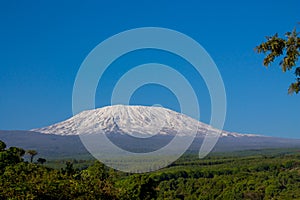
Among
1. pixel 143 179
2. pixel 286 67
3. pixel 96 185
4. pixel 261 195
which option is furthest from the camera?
pixel 261 195

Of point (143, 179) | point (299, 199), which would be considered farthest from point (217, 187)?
point (143, 179)

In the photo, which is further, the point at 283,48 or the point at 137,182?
the point at 137,182

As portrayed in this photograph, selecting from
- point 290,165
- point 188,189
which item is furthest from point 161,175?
point 290,165

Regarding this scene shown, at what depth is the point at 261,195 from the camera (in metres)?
70.7

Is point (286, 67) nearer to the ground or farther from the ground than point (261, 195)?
farther from the ground

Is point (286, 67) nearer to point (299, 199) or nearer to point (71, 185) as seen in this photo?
point (71, 185)

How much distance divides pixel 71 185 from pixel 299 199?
50.5 metres

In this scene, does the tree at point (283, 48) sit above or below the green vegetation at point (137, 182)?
above

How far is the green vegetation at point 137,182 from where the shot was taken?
1784 centimetres

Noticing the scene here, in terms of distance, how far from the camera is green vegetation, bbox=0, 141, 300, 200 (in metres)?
17.8

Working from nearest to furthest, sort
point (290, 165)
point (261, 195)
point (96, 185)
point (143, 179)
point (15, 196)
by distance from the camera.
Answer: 1. point (15, 196)
2. point (96, 185)
3. point (143, 179)
4. point (261, 195)
5. point (290, 165)

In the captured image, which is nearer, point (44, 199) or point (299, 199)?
point (44, 199)

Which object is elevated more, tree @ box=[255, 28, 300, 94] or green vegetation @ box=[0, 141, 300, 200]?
tree @ box=[255, 28, 300, 94]

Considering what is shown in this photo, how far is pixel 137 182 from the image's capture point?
35000 millimetres
